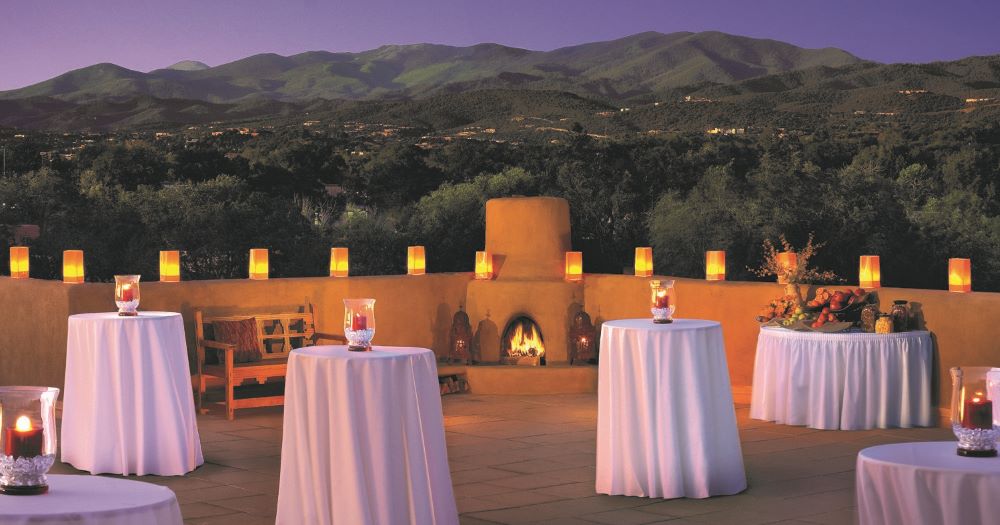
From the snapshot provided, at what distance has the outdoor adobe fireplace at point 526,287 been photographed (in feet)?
37.7

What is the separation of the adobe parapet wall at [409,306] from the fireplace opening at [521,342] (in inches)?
15.0

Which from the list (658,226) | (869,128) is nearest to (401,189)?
(658,226)

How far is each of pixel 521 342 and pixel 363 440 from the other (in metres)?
6.22

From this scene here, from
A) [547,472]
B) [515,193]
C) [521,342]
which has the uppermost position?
[515,193]

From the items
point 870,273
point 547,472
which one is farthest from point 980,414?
point 870,273

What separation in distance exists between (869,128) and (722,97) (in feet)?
14.4

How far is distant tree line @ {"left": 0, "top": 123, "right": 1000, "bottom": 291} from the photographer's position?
31.0 m

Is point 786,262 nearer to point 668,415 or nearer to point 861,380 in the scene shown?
point 861,380

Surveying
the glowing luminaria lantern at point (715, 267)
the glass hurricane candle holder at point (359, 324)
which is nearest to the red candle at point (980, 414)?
the glass hurricane candle holder at point (359, 324)

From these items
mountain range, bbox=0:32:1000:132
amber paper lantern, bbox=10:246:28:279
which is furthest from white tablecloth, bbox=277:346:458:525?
mountain range, bbox=0:32:1000:132

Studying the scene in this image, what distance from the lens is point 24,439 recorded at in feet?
10.6

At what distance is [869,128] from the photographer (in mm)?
36875

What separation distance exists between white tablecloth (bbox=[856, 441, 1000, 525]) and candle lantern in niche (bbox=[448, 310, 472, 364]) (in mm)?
7589

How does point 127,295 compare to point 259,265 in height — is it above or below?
below
